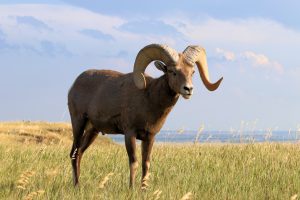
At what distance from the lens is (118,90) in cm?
960

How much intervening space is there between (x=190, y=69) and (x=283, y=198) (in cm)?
248

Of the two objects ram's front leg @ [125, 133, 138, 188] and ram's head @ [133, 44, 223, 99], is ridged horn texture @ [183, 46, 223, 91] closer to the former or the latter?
ram's head @ [133, 44, 223, 99]

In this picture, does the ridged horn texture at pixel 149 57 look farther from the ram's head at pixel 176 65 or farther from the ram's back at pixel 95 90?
the ram's back at pixel 95 90

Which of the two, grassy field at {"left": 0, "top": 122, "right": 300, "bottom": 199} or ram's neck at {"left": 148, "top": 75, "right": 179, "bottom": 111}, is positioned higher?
ram's neck at {"left": 148, "top": 75, "right": 179, "bottom": 111}

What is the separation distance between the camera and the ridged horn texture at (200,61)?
345 inches

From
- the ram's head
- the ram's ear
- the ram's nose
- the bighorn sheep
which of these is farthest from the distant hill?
the ram's nose

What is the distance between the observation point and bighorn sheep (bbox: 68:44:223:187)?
8.55 m

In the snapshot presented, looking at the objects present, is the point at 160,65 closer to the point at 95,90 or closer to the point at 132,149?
the point at 132,149

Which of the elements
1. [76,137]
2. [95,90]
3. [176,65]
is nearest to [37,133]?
[76,137]

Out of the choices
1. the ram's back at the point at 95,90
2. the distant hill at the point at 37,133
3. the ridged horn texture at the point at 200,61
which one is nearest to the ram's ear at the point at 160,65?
the ridged horn texture at the point at 200,61

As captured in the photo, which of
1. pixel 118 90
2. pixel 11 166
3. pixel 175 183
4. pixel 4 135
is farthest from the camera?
pixel 4 135

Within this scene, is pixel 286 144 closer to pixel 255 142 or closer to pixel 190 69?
pixel 255 142

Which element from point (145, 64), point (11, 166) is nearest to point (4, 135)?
point (11, 166)

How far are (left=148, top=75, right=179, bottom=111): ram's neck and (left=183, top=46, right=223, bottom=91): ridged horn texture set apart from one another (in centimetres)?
52
